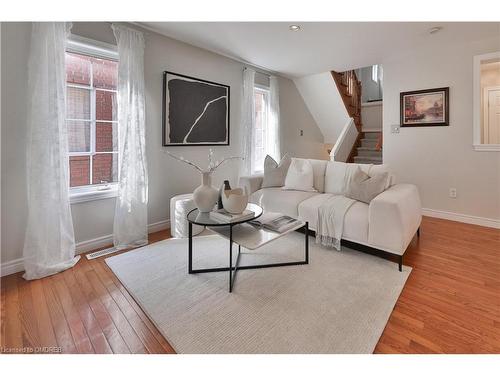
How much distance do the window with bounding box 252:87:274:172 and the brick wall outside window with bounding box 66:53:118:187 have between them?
2483 mm

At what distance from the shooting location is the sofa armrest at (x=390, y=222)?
221cm

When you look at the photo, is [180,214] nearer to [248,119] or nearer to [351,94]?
[248,119]

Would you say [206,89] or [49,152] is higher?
[206,89]

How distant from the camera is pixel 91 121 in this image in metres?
2.71

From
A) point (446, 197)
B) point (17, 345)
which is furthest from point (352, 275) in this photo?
point (446, 197)

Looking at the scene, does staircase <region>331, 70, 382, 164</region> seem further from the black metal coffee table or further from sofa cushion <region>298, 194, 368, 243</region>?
the black metal coffee table

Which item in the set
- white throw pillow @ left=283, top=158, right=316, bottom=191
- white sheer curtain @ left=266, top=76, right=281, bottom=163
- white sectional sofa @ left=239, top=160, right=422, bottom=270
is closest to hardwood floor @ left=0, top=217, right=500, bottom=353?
white sectional sofa @ left=239, top=160, right=422, bottom=270

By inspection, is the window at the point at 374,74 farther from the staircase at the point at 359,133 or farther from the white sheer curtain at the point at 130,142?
the white sheer curtain at the point at 130,142

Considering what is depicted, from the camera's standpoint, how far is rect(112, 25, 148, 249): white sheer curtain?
8.95 feet

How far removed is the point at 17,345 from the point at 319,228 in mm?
2405

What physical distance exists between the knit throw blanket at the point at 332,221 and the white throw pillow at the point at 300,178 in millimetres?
573

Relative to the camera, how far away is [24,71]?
2.20m
